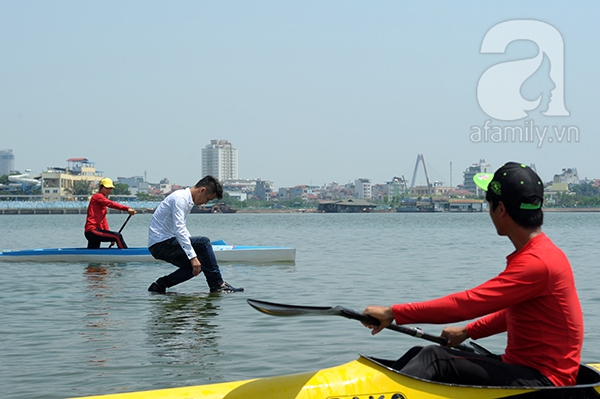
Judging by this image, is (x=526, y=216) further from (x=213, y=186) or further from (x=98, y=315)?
(x=98, y=315)

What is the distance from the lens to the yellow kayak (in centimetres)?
423

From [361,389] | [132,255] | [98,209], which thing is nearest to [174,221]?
[98,209]

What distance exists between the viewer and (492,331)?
4.93m

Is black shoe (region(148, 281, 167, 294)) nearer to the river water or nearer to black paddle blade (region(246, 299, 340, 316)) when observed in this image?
the river water

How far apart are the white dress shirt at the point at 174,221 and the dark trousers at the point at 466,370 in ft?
22.5

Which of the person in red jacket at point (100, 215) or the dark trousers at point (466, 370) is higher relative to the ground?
the person in red jacket at point (100, 215)

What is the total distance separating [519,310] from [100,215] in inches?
559

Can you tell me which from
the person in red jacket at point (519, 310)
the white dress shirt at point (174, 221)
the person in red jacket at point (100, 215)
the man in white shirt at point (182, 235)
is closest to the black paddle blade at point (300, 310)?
the person in red jacket at point (519, 310)

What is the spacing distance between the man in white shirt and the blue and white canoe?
23.4ft

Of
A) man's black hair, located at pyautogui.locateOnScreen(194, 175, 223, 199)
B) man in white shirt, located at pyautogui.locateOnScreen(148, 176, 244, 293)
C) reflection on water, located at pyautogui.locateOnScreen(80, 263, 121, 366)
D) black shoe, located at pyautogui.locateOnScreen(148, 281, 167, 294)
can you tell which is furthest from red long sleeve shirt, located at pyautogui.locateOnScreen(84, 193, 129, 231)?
man's black hair, located at pyautogui.locateOnScreen(194, 175, 223, 199)

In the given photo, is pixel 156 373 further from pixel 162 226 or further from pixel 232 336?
pixel 162 226

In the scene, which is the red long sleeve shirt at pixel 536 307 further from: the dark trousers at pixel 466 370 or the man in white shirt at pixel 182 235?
the man in white shirt at pixel 182 235

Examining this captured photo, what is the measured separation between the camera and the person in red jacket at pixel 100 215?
16644mm

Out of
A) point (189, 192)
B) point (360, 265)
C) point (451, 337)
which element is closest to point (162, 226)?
point (189, 192)
